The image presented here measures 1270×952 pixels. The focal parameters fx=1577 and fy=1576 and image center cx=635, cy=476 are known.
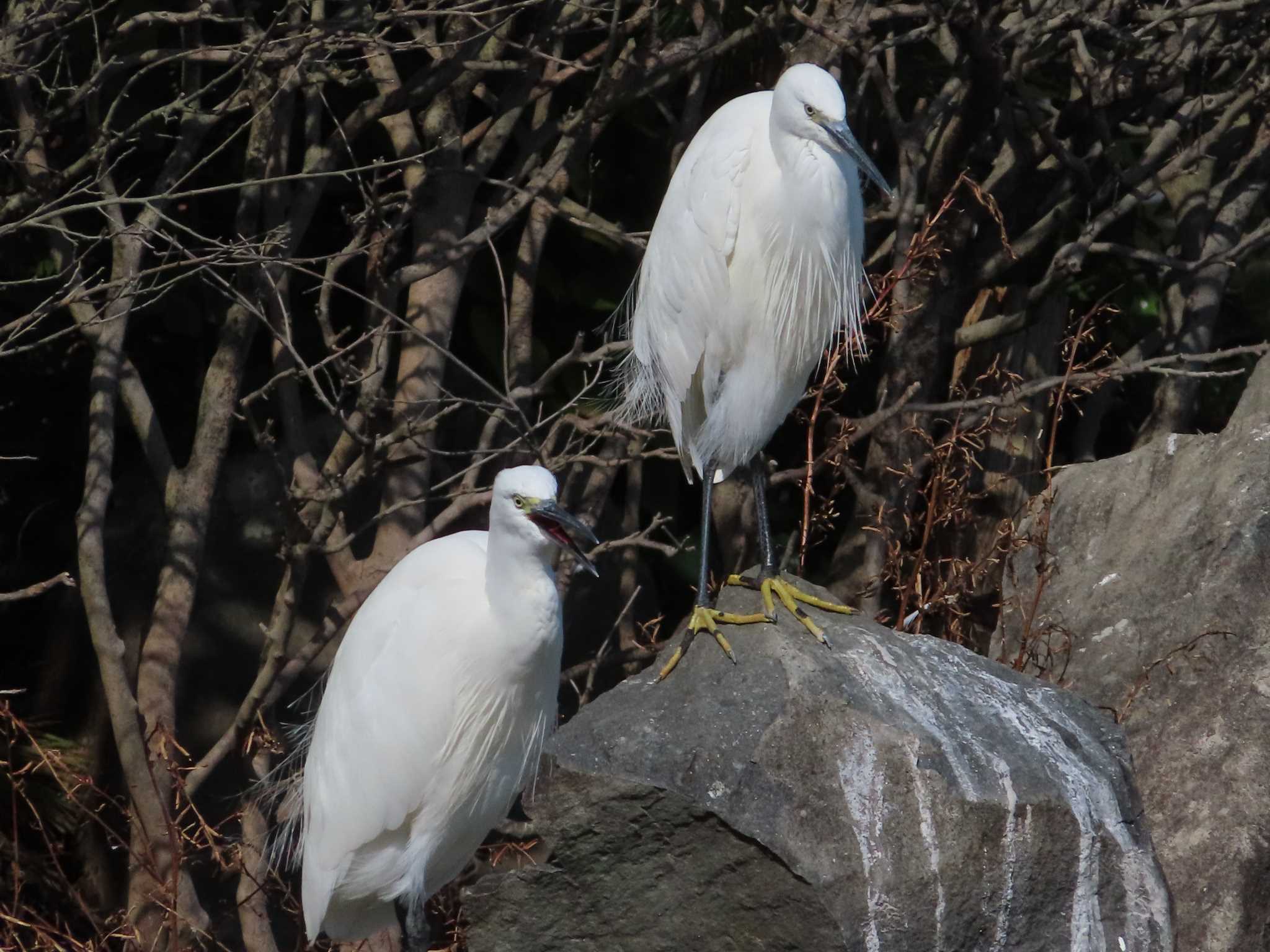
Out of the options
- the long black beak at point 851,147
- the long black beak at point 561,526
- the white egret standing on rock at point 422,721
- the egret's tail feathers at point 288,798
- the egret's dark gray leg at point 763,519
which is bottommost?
the egret's tail feathers at point 288,798

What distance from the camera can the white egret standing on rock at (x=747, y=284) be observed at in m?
3.62

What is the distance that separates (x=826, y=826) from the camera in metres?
2.94

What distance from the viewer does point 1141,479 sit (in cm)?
418

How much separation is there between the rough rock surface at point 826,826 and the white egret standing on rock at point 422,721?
0.27 m

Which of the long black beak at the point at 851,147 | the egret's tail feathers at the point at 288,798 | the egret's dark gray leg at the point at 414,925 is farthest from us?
the egret's tail feathers at the point at 288,798

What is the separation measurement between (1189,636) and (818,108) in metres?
1.52

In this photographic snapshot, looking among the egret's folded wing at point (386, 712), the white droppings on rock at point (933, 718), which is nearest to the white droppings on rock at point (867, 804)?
the white droppings on rock at point (933, 718)

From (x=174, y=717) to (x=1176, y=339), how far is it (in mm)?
3414

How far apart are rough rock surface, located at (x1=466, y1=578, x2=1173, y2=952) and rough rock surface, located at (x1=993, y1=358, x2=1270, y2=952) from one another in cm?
42

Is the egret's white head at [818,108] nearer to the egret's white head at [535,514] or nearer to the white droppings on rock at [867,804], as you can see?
the egret's white head at [535,514]

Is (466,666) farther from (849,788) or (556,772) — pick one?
(849,788)

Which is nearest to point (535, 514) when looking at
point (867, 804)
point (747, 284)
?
point (867, 804)

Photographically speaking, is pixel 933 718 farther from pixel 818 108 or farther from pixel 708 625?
pixel 818 108

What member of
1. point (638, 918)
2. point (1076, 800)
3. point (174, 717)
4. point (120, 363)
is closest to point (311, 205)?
point (120, 363)
